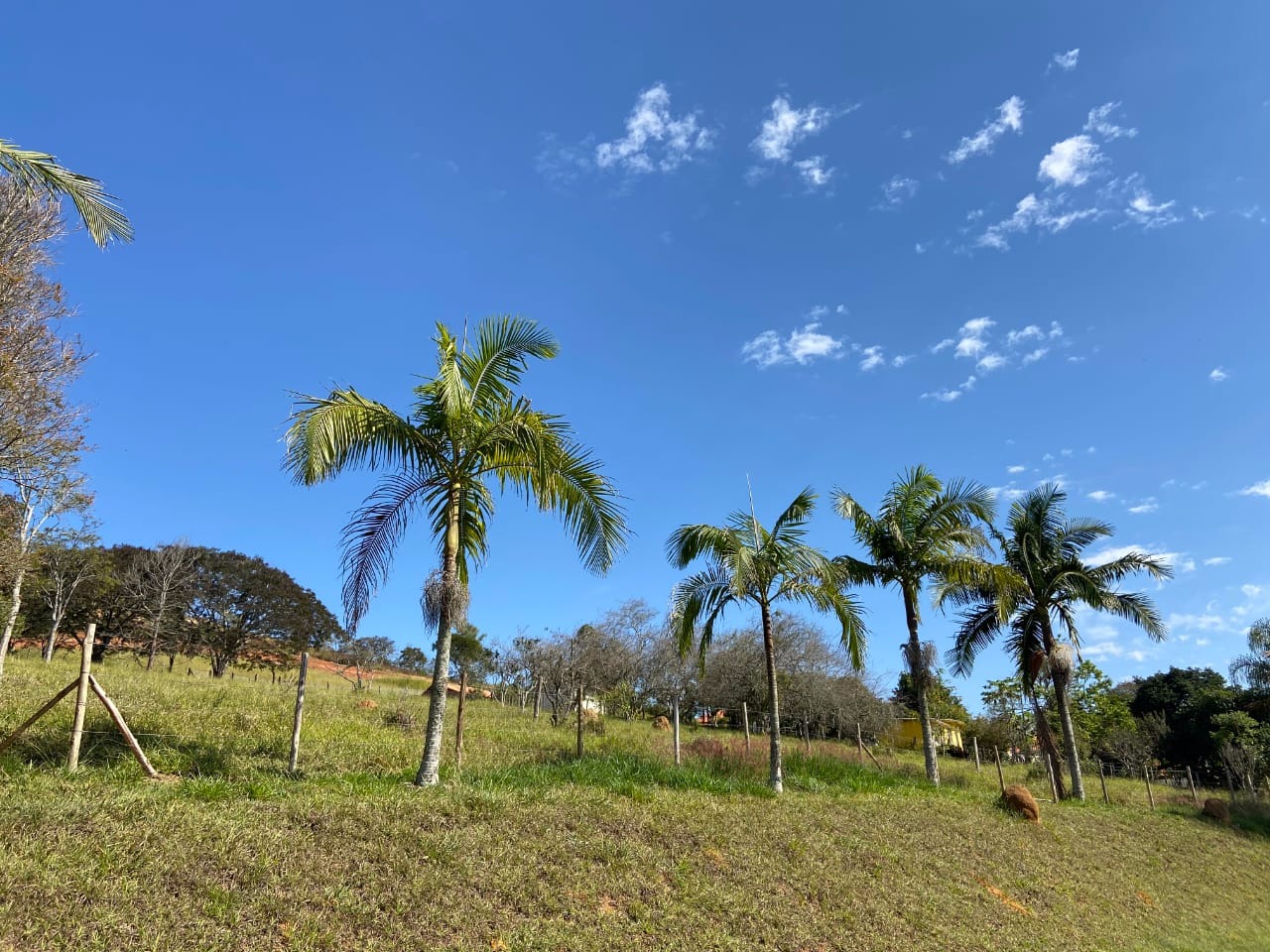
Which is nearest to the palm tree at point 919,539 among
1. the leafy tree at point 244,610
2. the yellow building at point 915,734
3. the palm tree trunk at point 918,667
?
the palm tree trunk at point 918,667

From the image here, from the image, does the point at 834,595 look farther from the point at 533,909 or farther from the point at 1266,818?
the point at 1266,818

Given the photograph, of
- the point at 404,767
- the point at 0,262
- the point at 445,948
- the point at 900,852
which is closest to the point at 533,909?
the point at 445,948

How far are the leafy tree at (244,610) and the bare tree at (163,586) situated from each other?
827 millimetres

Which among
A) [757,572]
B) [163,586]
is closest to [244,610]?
[163,586]

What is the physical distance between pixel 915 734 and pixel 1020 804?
2938cm

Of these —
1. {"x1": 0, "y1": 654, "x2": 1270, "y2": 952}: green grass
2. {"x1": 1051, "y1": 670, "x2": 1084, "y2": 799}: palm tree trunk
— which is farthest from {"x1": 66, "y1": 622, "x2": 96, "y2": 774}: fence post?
{"x1": 1051, "y1": 670, "x2": 1084, "y2": 799}: palm tree trunk

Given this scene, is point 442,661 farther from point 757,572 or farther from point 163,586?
point 163,586

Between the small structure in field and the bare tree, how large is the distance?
32.6m

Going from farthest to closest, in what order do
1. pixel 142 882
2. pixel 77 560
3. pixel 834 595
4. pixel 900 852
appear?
1. pixel 77 560
2. pixel 834 595
3. pixel 900 852
4. pixel 142 882

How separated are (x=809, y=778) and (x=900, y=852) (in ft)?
13.7

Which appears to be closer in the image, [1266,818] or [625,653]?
[1266,818]

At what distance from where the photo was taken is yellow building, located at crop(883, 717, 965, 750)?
4091 cm

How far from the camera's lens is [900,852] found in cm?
1065

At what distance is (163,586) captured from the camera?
1309 inches
